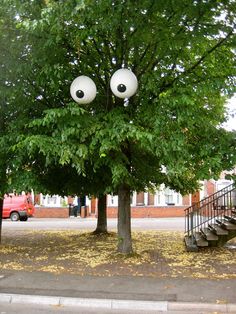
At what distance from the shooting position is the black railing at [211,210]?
44.7ft

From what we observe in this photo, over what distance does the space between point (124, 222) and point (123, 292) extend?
405cm

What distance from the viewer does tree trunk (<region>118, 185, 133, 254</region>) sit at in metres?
11.4

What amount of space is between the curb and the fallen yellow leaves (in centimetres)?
208

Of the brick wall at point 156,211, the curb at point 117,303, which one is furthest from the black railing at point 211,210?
the brick wall at point 156,211

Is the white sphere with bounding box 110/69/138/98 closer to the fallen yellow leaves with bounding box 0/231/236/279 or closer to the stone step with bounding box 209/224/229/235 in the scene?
the fallen yellow leaves with bounding box 0/231/236/279

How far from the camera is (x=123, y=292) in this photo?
7496 millimetres

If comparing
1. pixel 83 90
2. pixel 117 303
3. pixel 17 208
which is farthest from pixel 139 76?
pixel 17 208

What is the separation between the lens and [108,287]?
25.9 ft

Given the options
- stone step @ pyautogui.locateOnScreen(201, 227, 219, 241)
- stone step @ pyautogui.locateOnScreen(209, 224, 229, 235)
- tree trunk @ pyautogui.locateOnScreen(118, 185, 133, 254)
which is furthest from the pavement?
stone step @ pyautogui.locateOnScreen(209, 224, 229, 235)

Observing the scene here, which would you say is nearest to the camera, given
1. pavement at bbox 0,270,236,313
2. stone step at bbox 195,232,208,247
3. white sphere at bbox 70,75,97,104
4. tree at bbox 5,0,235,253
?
pavement at bbox 0,270,236,313

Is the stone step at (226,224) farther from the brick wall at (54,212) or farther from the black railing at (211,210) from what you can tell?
the brick wall at (54,212)

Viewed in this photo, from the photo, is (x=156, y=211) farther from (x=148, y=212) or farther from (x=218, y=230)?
(x=218, y=230)

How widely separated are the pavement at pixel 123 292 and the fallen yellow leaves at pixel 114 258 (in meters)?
0.67

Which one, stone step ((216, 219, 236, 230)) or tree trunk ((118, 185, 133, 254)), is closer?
tree trunk ((118, 185, 133, 254))
